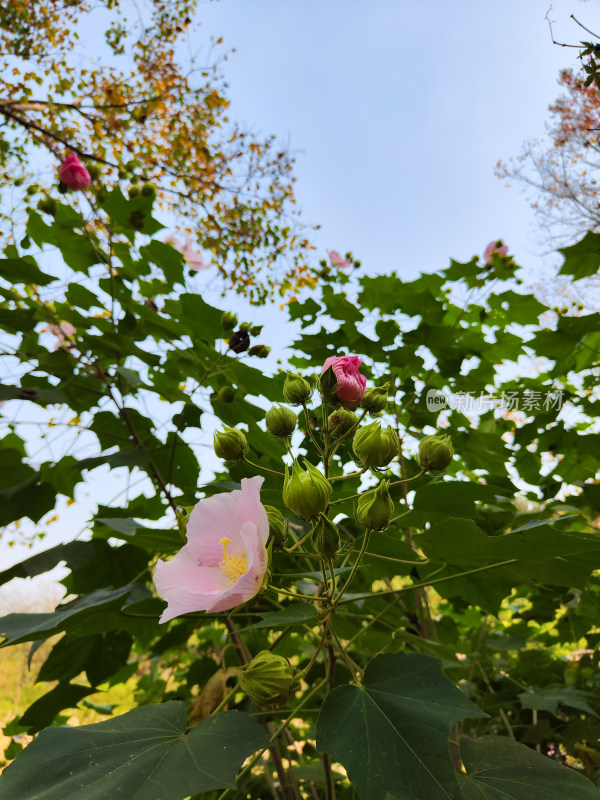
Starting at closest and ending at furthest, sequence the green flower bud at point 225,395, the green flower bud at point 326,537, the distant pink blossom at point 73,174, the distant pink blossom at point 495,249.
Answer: the green flower bud at point 326,537
the green flower bud at point 225,395
the distant pink blossom at point 73,174
the distant pink blossom at point 495,249

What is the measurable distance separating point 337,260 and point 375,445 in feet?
4.97

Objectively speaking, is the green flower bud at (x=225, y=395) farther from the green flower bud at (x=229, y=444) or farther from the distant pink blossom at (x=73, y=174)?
the distant pink blossom at (x=73, y=174)

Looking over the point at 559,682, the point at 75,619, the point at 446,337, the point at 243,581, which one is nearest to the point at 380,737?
the point at 243,581

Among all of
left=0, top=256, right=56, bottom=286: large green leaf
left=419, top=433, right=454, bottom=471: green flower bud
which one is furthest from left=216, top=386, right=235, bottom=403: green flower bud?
left=419, top=433, right=454, bottom=471: green flower bud

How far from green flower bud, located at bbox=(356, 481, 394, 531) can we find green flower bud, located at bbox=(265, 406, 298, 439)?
0.19 metres

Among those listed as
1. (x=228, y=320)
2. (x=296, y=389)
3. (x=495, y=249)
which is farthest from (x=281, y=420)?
(x=495, y=249)

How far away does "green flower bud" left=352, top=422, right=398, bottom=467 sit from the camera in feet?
1.95

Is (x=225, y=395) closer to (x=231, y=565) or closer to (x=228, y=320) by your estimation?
(x=228, y=320)

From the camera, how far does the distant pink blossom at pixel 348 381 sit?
2.28ft

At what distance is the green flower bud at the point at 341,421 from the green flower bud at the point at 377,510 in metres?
0.14

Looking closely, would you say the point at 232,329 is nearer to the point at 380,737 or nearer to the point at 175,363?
the point at 175,363

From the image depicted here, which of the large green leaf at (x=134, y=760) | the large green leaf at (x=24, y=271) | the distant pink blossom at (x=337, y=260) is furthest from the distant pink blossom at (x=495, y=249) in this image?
the large green leaf at (x=134, y=760)

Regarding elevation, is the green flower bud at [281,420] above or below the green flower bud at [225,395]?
below

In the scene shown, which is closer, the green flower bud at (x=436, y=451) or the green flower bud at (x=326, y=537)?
the green flower bud at (x=326, y=537)
